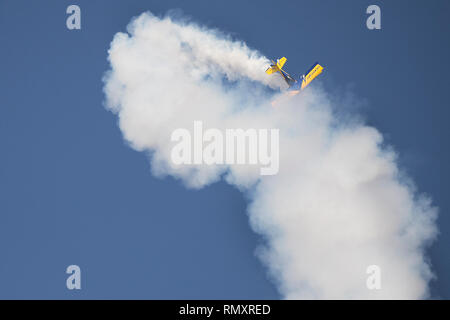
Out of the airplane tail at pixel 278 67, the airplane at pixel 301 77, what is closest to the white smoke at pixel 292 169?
the airplane at pixel 301 77

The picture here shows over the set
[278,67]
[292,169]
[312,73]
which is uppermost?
[278,67]

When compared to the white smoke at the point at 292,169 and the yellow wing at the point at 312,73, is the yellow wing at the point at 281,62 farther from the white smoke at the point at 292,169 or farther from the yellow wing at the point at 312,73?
the white smoke at the point at 292,169

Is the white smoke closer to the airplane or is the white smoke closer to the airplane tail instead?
the airplane

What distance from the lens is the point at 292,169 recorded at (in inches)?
1012

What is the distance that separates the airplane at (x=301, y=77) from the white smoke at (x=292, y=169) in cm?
123

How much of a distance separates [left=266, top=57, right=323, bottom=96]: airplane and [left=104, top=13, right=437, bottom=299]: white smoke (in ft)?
4.04

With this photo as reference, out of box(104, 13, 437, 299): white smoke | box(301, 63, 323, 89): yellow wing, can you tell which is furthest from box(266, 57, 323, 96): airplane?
box(104, 13, 437, 299): white smoke

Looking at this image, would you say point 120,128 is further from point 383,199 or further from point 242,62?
point 383,199

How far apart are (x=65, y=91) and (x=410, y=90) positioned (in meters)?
15.8

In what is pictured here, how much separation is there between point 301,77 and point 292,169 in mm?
4166

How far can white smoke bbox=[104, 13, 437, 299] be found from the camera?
82.6 feet

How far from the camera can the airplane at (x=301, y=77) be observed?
23.7m

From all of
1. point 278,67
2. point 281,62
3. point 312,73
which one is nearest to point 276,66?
point 278,67

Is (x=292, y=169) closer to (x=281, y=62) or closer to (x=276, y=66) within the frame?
(x=276, y=66)
